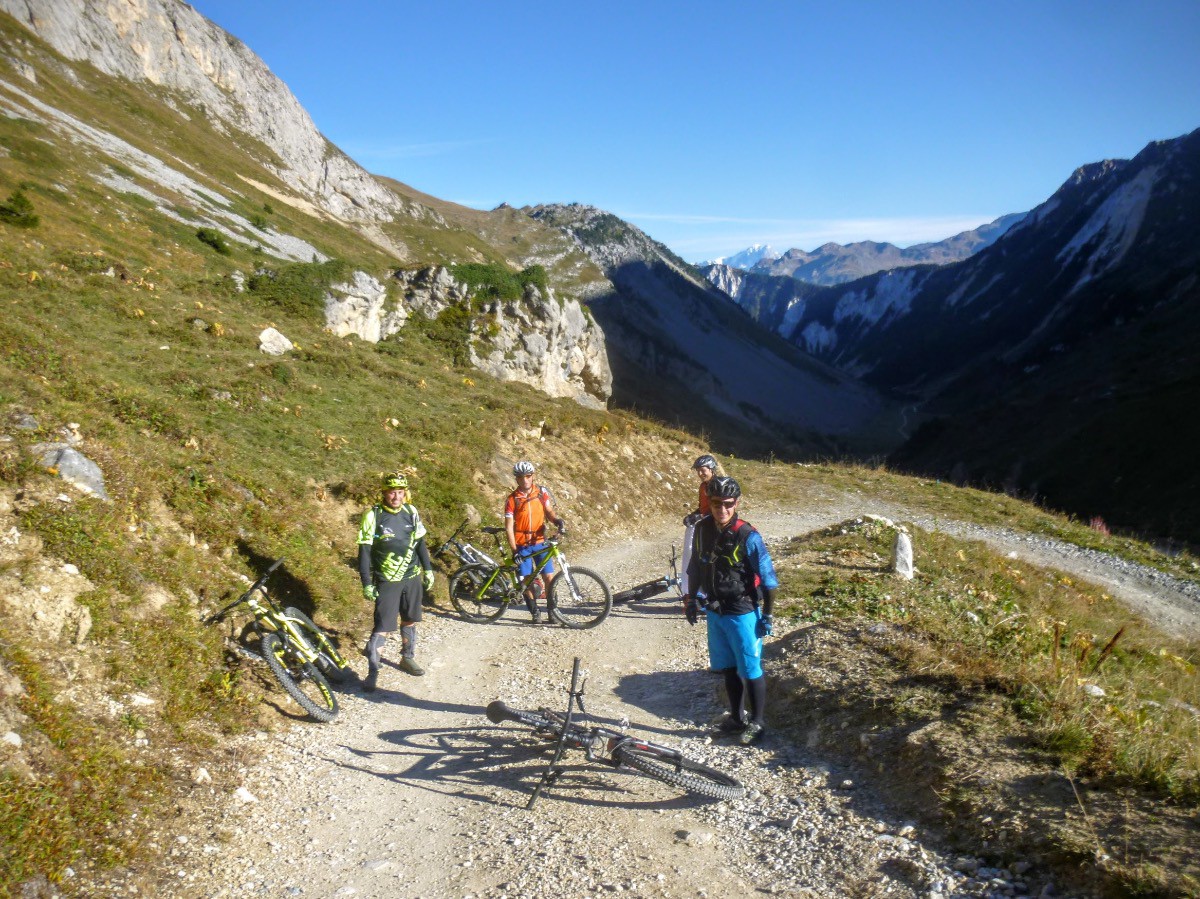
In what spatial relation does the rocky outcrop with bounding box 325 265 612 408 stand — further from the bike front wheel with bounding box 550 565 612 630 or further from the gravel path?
the gravel path

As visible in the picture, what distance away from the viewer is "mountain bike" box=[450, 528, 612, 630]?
11.2m

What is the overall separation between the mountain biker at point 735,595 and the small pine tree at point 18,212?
28.0m

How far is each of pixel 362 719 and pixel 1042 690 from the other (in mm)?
7115

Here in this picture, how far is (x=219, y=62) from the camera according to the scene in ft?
253

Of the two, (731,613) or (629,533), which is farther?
(629,533)

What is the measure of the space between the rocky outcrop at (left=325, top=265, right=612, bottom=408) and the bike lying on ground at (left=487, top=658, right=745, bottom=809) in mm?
23328

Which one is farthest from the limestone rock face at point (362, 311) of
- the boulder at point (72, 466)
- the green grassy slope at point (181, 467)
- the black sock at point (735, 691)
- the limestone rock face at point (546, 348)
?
the black sock at point (735, 691)

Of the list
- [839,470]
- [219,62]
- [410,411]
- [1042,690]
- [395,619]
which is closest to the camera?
[1042,690]

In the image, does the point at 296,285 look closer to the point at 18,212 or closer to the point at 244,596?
the point at 18,212

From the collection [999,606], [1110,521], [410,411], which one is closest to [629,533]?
[410,411]

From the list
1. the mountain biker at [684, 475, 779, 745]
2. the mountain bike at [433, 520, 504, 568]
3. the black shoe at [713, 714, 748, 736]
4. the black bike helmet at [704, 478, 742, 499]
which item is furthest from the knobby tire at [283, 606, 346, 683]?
the black bike helmet at [704, 478, 742, 499]

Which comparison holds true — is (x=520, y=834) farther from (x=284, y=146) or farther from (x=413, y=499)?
(x=284, y=146)

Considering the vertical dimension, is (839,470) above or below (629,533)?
above

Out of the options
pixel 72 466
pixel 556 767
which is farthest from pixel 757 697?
pixel 72 466
